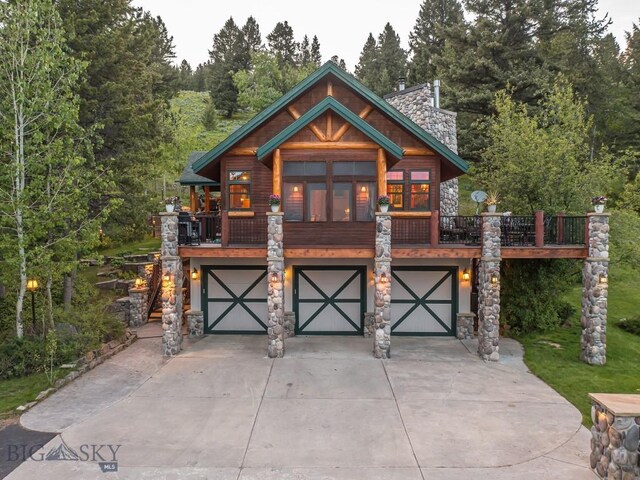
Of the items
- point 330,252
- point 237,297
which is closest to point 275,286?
point 330,252

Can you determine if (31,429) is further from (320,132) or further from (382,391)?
(320,132)

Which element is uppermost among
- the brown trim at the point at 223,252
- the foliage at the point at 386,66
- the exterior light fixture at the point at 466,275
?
the foliage at the point at 386,66

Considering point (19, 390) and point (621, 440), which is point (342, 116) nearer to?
point (621, 440)

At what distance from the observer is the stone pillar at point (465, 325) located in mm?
15016

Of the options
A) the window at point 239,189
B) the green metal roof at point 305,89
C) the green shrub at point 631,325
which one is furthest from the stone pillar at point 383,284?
the green shrub at point 631,325

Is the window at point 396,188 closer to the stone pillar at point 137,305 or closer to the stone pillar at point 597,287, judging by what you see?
the stone pillar at point 597,287

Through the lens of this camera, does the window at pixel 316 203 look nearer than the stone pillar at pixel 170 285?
No

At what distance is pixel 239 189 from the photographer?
15.0m

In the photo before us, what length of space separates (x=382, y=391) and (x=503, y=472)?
3726mm

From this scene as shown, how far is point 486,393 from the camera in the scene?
10227 millimetres

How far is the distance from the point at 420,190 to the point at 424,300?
13.1ft

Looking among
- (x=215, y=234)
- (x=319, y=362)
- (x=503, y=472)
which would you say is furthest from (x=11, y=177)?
(x=503, y=472)

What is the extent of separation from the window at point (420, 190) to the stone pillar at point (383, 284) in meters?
3.12

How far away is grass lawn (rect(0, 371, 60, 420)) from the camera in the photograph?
9266 millimetres
